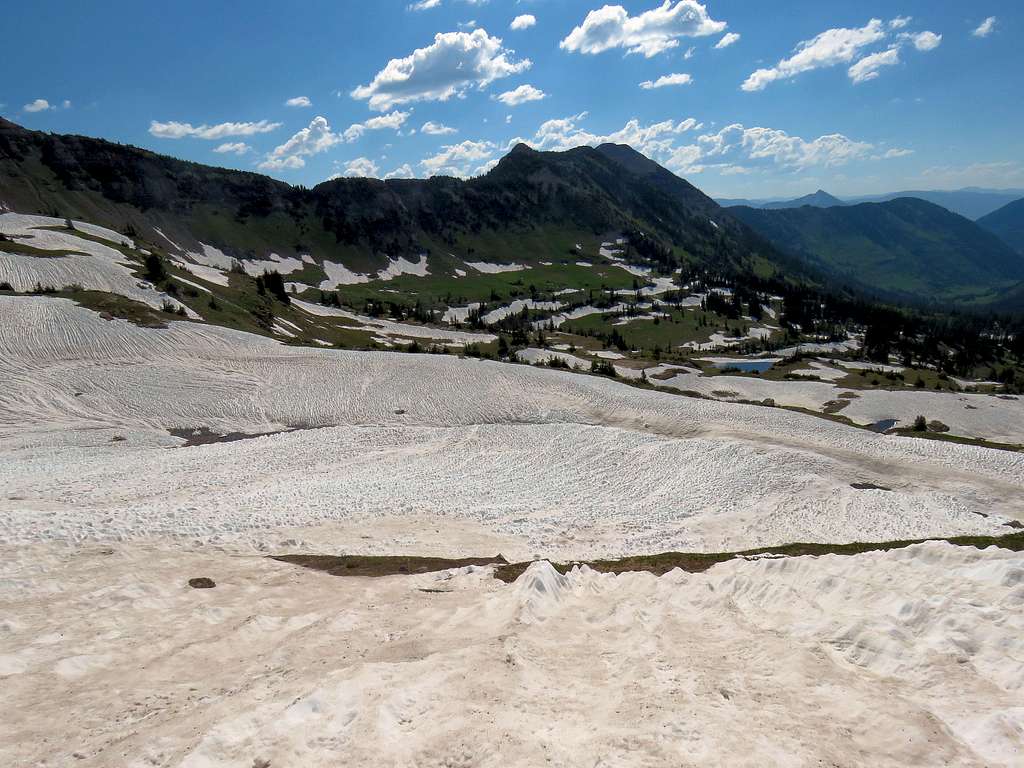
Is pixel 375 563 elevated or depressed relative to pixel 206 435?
depressed

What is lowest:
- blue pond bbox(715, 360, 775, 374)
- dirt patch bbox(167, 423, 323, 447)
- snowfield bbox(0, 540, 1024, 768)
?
blue pond bbox(715, 360, 775, 374)

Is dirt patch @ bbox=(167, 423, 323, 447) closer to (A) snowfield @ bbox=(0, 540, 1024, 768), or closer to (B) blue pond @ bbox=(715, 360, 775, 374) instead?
(A) snowfield @ bbox=(0, 540, 1024, 768)

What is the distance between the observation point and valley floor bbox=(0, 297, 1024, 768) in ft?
37.9

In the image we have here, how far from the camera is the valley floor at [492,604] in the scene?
11555mm

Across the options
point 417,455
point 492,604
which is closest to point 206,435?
point 417,455

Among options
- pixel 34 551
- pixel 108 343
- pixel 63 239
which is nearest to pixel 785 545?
pixel 34 551

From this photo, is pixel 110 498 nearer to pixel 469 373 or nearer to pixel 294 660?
pixel 294 660

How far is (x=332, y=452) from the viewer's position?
4381 cm

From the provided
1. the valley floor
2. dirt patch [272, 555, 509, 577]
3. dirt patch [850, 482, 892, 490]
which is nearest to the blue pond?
the valley floor

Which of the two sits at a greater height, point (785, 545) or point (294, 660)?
point (294, 660)

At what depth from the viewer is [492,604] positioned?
19.2 m

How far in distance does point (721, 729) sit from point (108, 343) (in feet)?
224

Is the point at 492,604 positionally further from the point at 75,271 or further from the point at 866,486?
the point at 75,271

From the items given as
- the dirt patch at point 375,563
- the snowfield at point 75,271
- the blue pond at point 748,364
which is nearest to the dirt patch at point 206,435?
the dirt patch at point 375,563
